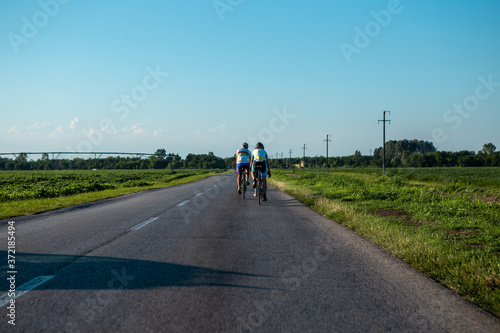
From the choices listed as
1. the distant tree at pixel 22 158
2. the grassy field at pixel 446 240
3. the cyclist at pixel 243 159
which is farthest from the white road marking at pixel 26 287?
the distant tree at pixel 22 158

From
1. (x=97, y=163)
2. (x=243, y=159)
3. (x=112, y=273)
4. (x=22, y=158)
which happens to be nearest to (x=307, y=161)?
(x=97, y=163)

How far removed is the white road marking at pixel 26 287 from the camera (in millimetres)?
3059

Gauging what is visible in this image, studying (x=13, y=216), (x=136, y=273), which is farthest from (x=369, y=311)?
(x=13, y=216)

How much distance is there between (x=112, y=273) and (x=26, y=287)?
33.5 inches

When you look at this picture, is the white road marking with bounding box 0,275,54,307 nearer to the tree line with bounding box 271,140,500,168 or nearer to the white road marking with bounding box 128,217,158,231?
the white road marking with bounding box 128,217,158,231

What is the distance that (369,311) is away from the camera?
2953mm

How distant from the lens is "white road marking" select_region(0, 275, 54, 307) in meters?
3.06

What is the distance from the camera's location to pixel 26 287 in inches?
134

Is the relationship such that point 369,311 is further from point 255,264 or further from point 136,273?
point 136,273

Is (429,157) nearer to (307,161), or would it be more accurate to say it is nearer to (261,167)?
(307,161)

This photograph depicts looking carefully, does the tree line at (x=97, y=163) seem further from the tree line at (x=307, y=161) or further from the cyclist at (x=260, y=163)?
the cyclist at (x=260, y=163)

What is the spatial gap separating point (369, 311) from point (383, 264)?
1.76 meters

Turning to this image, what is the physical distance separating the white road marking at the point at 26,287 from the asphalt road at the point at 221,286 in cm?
2

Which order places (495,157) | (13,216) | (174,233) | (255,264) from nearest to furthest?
(255,264)
(174,233)
(13,216)
(495,157)
